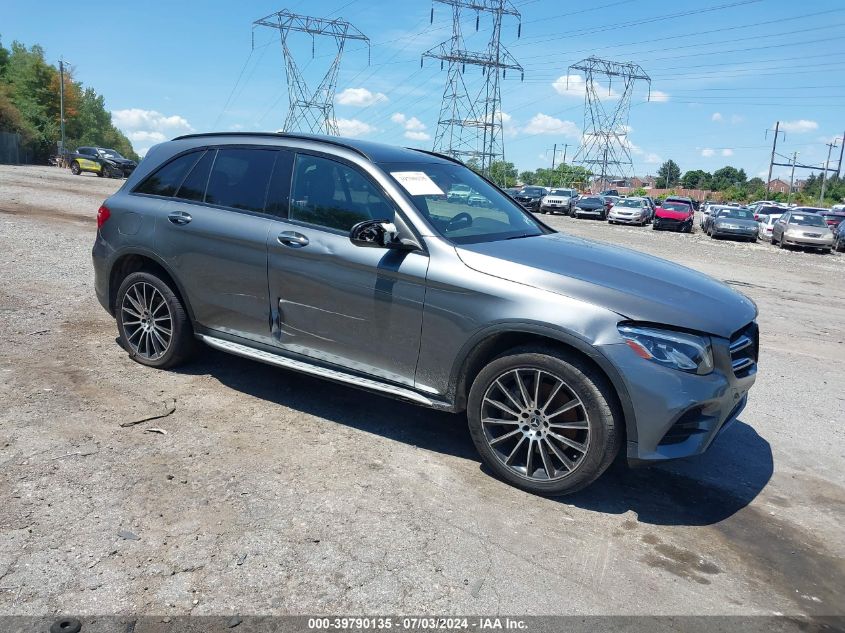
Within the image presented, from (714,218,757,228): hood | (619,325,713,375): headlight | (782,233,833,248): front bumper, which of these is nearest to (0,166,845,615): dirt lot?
(619,325,713,375): headlight

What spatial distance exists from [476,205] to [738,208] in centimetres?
2899

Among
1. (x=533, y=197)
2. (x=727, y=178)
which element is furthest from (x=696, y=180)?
(x=533, y=197)

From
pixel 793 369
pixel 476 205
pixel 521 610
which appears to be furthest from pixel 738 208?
pixel 521 610

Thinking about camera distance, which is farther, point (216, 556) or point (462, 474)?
point (462, 474)

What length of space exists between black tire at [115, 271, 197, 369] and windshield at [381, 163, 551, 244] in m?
2.02

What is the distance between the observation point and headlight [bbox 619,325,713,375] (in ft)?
11.6

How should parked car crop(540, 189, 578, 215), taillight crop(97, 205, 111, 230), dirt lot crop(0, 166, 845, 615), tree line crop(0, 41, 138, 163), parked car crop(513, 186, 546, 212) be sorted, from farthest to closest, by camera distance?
tree line crop(0, 41, 138, 163), parked car crop(513, 186, 546, 212), parked car crop(540, 189, 578, 215), taillight crop(97, 205, 111, 230), dirt lot crop(0, 166, 845, 615)

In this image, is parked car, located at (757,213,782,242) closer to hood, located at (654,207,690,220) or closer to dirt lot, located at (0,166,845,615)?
hood, located at (654,207,690,220)

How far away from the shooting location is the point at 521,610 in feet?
9.42

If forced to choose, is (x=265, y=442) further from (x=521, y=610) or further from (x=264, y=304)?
(x=521, y=610)

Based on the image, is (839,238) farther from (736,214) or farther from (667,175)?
(667,175)

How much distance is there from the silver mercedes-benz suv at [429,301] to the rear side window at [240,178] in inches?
0.6

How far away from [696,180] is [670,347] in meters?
165

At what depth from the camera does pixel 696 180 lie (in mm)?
154375
